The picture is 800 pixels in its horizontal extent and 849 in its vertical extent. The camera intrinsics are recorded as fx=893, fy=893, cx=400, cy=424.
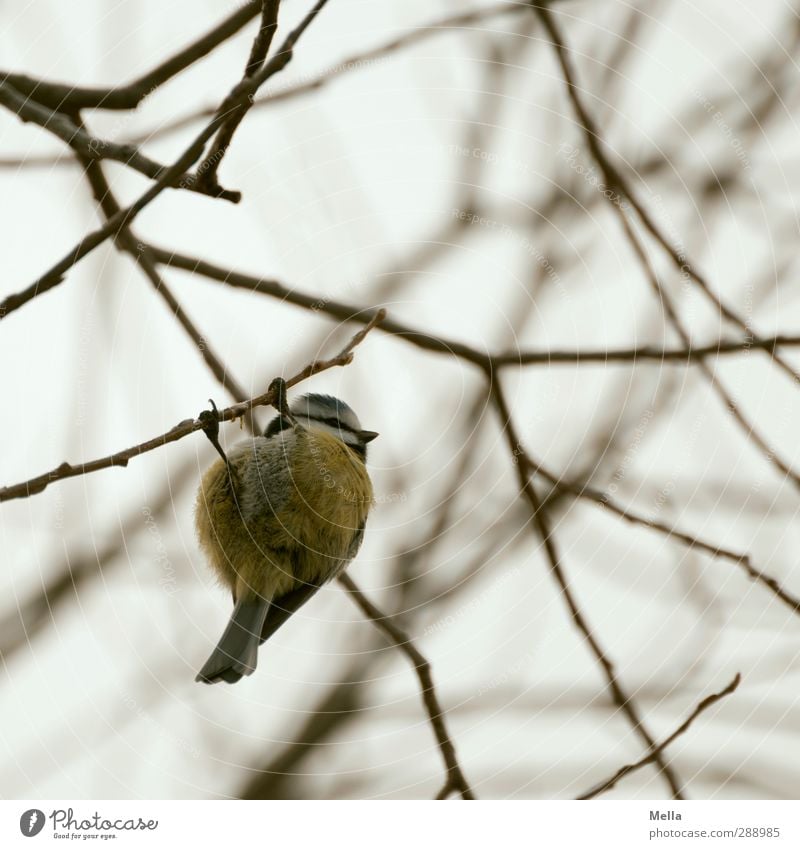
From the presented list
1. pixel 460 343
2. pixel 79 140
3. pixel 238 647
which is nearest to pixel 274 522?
pixel 238 647

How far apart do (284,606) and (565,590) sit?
703 millimetres

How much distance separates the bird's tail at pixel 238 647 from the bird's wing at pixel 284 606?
0.17ft

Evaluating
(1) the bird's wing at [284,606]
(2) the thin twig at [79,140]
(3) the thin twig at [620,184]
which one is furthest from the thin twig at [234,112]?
(1) the bird's wing at [284,606]

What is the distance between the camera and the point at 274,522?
2.00m

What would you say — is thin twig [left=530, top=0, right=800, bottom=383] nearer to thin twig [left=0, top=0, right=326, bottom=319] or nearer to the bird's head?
thin twig [left=0, top=0, right=326, bottom=319]

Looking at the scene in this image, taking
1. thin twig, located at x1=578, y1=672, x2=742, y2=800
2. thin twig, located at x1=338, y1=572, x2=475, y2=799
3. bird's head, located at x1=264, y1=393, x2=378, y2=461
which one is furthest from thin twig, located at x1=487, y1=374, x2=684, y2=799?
bird's head, located at x1=264, y1=393, x2=378, y2=461

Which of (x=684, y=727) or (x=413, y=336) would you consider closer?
(x=684, y=727)

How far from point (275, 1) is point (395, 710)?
204 centimetres

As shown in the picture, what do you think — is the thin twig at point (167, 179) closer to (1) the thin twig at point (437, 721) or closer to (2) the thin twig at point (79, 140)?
(2) the thin twig at point (79, 140)

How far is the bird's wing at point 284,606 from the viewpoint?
2.01 metres

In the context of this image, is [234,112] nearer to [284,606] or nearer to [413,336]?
[413,336]

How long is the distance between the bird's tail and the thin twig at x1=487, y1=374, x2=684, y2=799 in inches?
24.6

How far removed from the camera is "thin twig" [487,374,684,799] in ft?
5.36
